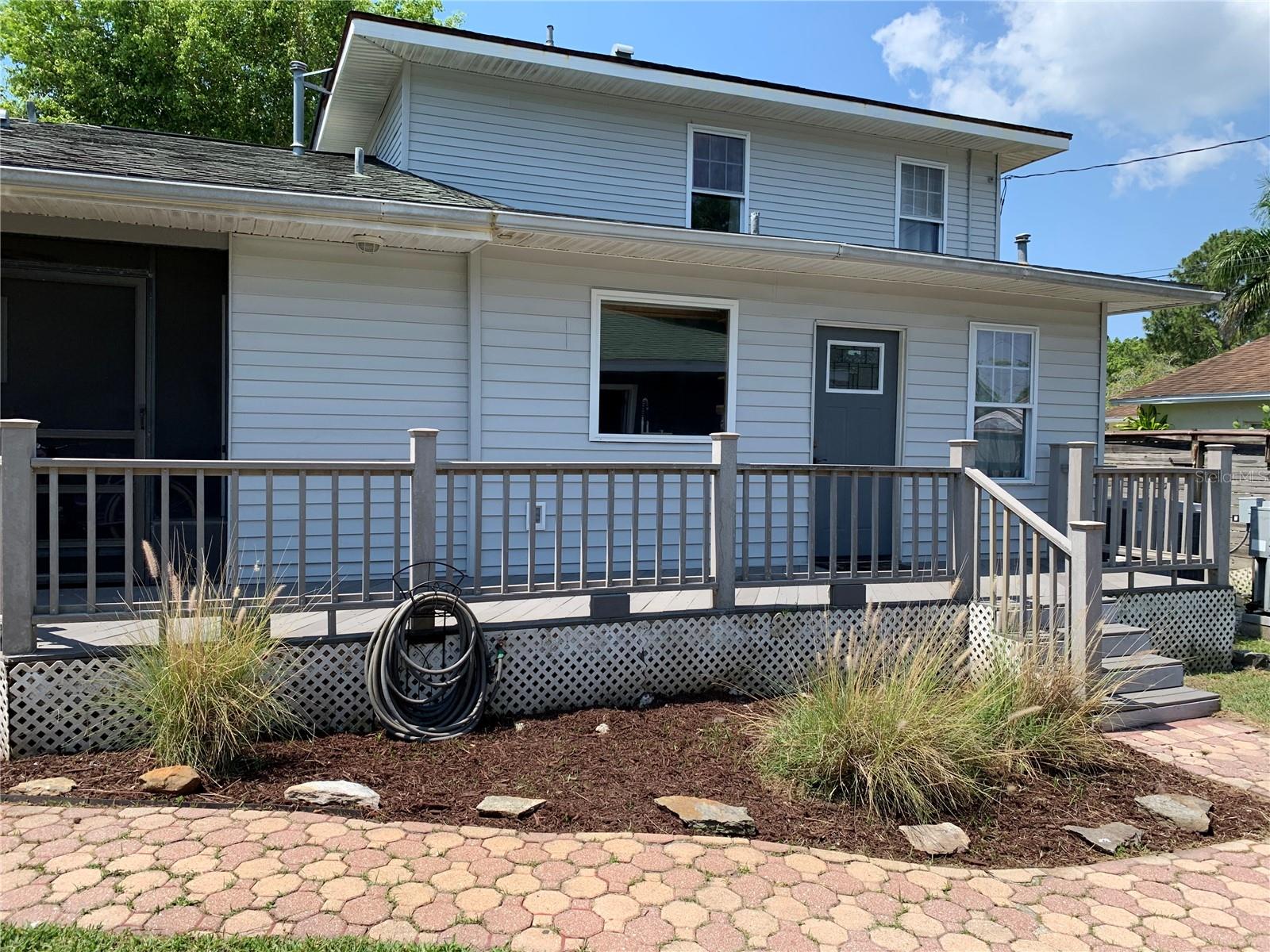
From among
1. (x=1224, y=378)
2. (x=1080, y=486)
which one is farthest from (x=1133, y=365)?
(x=1080, y=486)

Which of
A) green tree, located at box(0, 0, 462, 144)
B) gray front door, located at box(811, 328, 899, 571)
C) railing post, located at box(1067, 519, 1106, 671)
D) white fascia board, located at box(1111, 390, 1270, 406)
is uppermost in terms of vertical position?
green tree, located at box(0, 0, 462, 144)

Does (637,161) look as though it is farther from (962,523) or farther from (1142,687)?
(1142,687)

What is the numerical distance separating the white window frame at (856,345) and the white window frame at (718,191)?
1715 mm

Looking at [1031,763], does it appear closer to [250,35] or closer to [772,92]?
[772,92]

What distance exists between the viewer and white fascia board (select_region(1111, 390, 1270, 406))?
18.2 meters

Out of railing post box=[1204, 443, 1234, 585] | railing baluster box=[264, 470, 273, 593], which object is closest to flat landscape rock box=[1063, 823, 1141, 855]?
railing baluster box=[264, 470, 273, 593]

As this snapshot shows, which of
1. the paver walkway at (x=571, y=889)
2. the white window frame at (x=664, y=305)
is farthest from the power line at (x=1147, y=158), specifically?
the paver walkway at (x=571, y=889)

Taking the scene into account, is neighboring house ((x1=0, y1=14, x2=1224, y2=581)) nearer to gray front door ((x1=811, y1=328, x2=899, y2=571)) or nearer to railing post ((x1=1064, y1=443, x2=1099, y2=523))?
gray front door ((x1=811, y1=328, x2=899, y2=571))

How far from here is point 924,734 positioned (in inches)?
152

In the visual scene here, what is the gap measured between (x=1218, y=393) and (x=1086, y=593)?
17.5 meters

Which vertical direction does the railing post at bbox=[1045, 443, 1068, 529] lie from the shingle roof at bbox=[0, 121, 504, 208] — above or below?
below

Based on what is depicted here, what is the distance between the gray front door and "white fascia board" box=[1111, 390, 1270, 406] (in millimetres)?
13877

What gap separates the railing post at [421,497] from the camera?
485cm

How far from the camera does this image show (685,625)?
5.56 meters
